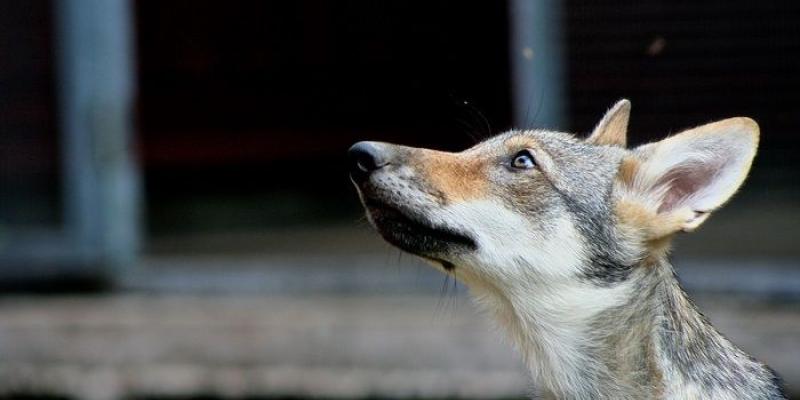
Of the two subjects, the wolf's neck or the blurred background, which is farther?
the blurred background

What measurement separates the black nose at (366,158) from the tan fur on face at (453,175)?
0.14m

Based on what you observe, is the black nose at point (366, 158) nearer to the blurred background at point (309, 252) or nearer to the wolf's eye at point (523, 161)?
the wolf's eye at point (523, 161)

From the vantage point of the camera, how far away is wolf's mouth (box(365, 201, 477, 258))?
4305 millimetres

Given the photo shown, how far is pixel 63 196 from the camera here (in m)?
8.20

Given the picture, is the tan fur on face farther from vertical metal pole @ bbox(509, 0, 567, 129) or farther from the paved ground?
vertical metal pole @ bbox(509, 0, 567, 129)

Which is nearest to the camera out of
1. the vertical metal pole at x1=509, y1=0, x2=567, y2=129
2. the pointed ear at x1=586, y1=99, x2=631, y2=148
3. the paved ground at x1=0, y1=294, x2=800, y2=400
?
the pointed ear at x1=586, y1=99, x2=631, y2=148

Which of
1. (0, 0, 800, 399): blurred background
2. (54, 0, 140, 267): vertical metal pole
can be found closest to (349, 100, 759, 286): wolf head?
(0, 0, 800, 399): blurred background

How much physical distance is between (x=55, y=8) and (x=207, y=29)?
8.76 feet

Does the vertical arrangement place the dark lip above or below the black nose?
below

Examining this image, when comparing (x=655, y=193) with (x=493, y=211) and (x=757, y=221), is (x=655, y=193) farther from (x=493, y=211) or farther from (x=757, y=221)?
(x=757, y=221)

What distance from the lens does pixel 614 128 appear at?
4984 millimetres

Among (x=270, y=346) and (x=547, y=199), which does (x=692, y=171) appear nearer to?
(x=547, y=199)

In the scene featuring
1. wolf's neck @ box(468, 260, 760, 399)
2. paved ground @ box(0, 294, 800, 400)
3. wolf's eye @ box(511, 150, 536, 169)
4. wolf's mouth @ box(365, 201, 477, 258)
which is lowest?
paved ground @ box(0, 294, 800, 400)

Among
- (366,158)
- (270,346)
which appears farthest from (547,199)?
(270,346)
